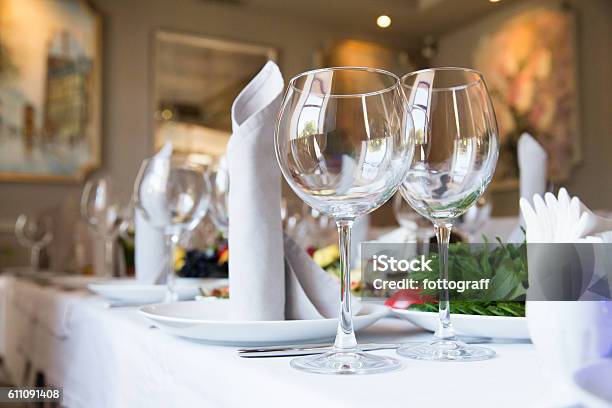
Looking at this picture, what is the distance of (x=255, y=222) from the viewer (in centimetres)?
65

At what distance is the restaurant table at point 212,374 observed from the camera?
1.30ft

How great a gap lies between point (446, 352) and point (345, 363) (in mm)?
99

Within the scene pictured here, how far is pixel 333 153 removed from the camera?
0.49 meters

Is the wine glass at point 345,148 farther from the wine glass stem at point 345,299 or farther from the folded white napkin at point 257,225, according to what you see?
the folded white napkin at point 257,225

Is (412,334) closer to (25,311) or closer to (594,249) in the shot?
(594,249)

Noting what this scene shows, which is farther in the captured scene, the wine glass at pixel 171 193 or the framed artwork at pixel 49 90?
the framed artwork at pixel 49 90

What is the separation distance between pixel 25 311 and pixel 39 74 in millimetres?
3266

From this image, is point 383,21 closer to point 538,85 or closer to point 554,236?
point 538,85

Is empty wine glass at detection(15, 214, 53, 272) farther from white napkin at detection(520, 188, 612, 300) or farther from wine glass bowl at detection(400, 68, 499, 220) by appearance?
white napkin at detection(520, 188, 612, 300)

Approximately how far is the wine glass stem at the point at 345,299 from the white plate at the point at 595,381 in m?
0.24

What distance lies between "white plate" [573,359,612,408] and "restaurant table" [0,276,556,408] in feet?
0.30

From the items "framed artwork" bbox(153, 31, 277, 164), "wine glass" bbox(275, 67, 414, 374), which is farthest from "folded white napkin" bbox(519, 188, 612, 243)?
"framed artwork" bbox(153, 31, 277, 164)

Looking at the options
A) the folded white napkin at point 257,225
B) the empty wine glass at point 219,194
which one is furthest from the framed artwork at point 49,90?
the folded white napkin at point 257,225

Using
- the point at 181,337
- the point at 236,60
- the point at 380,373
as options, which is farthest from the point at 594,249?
the point at 236,60
